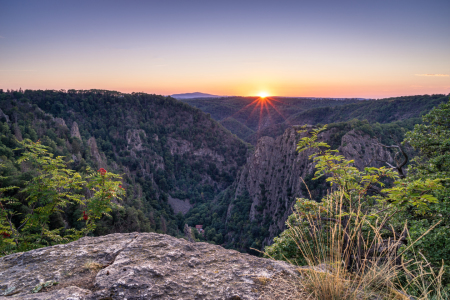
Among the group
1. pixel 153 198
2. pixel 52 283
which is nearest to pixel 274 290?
pixel 52 283

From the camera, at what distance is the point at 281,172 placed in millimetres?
57156

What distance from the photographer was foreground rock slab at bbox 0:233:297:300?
2717 mm

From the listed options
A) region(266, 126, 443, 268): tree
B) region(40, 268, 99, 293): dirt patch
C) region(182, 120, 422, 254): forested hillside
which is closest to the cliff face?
region(182, 120, 422, 254): forested hillside

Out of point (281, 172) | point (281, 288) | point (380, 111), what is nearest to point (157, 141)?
point (281, 172)

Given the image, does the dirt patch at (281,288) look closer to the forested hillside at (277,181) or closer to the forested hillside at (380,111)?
the forested hillside at (277,181)

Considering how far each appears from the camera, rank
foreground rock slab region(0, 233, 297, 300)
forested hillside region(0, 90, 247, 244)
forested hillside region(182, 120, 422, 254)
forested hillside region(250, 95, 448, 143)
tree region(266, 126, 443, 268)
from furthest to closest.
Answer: forested hillside region(0, 90, 247, 244)
forested hillside region(250, 95, 448, 143)
forested hillside region(182, 120, 422, 254)
tree region(266, 126, 443, 268)
foreground rock slab region(0, 233, 297, 300)

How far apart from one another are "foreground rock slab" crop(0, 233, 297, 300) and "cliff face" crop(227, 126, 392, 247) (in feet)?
120

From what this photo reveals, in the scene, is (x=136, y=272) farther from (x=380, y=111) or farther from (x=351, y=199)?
(x=380, y=111)

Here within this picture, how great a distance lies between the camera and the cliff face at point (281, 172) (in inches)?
1690

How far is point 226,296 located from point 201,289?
340 millimetres

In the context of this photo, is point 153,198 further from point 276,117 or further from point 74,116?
point 276,117

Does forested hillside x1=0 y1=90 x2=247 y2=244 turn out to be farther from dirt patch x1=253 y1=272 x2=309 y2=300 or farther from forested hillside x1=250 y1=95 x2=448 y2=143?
dirt patch x1=253 y1=272 x2=309 y2=300

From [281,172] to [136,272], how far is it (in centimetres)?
5642

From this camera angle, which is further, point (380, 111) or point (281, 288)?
point (380, 111)
